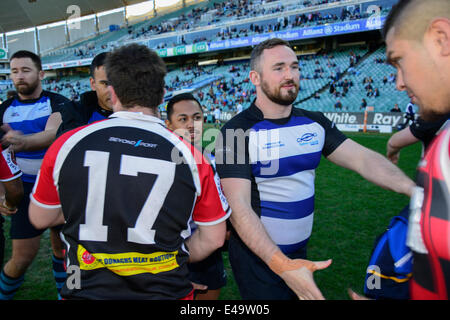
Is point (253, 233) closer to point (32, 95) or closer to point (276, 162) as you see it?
point (276, 162)

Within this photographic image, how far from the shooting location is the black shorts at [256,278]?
2.15 m

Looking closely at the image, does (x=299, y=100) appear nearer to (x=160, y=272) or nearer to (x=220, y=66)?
(x=220, y=66)

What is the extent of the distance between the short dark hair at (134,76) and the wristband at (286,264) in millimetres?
1091

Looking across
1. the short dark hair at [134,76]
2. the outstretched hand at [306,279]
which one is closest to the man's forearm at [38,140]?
the short dark hair at [134,76]

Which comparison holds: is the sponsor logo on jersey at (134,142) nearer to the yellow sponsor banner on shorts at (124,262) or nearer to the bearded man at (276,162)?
the yellow sponsor banner on shorts at (124,262)

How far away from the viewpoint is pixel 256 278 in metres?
2.19

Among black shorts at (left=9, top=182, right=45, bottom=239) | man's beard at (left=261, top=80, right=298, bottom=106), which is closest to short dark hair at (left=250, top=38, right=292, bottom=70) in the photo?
man's beard at (left=261, top=80, right=298, bottom=106)

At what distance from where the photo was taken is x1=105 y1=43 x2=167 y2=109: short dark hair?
5.16 feet

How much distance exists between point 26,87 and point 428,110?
3.85 metres

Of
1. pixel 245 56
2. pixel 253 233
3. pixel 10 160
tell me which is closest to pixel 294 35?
pixel 245 56

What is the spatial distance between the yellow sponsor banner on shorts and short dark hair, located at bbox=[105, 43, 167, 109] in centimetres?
80

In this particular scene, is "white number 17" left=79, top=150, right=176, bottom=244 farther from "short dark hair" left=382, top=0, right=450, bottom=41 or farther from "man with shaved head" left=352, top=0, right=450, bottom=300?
"short dark hair" left=382, top=0, right=450, bottom=41

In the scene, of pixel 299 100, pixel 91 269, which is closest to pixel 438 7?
pixel 91 269
